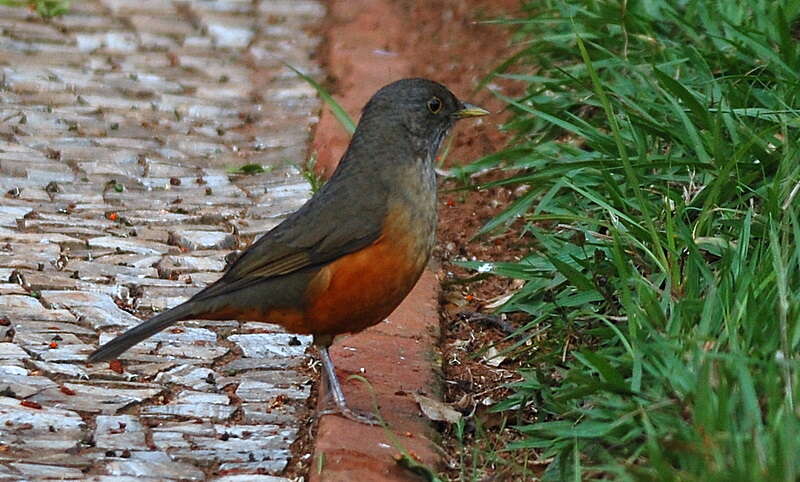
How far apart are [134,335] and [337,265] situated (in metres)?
0.75

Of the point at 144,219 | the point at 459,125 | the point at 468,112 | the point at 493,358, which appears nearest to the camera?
the point at 493,358

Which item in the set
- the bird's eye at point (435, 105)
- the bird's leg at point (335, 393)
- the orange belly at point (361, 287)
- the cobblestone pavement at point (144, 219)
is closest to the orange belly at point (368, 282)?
the orange belly at point (361, 287)

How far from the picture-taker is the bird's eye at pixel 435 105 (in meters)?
5.42

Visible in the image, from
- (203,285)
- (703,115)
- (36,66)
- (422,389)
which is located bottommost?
(422,389)

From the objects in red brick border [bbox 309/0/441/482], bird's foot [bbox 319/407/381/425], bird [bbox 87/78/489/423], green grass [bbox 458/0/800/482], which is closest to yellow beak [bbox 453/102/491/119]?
green grass [bbox 458/0/800/482]

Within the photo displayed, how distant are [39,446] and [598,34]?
3.63m

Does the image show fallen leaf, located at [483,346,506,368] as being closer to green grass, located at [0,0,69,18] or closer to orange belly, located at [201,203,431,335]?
orange belly, located at [201,203,431,335]

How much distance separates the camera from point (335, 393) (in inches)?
190

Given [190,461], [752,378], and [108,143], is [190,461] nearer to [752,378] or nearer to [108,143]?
[752,378]

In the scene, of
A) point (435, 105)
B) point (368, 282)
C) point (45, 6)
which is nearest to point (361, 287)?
point (368, 282)

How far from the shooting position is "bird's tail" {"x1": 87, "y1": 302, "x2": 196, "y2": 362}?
4.69m

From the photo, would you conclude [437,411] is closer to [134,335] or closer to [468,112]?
[134,335]

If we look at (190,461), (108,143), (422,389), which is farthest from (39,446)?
(108,143)

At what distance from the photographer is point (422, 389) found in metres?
5.12
